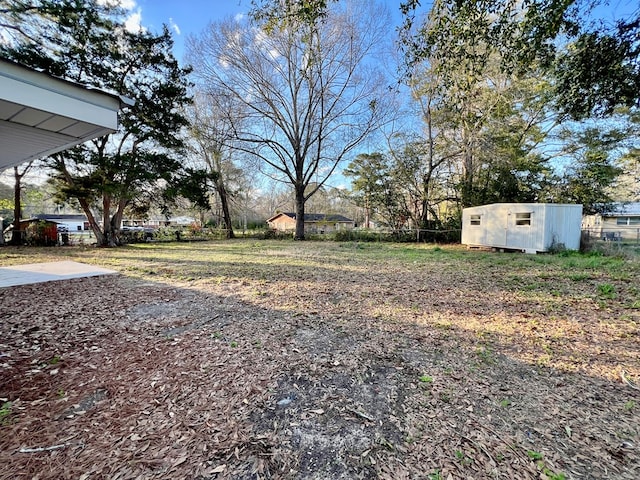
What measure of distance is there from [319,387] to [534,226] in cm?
1004

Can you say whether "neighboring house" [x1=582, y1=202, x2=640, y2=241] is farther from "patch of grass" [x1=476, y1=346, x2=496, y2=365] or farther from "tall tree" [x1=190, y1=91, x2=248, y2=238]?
"tall tree" [x1=190, y1=91, x2=248, y2=238]

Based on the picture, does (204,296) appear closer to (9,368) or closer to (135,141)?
(9,368)

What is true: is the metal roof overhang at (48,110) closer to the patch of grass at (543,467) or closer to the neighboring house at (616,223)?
the patch of grass at (543,467)

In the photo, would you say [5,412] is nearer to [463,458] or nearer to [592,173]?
[463,458]

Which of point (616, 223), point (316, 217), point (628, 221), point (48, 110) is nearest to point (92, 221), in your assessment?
point (48, 110)

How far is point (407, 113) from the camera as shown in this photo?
49.1 ft

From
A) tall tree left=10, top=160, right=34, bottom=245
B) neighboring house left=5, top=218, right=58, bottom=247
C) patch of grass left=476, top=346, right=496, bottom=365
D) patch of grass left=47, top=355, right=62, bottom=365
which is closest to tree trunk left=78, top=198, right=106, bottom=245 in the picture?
neighboring house left=5, top=218, right=58, bottom=247

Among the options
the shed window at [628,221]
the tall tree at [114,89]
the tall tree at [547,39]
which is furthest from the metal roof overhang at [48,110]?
the shed window at [628,221]

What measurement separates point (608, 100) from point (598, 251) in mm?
6376

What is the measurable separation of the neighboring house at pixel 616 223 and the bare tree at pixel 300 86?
10.8m

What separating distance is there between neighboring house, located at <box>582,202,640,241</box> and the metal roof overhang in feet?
43.1

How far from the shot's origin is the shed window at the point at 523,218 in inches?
363

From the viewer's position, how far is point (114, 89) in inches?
421

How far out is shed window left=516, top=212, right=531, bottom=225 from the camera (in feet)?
30.2
